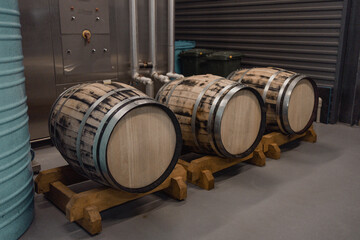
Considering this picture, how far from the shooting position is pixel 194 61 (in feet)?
21.1

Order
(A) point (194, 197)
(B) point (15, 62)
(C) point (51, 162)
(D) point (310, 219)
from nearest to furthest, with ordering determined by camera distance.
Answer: (B) point (15, 62)
(D) point (310, 219)
(A) point (194, 197)
(C) point (51, 162)

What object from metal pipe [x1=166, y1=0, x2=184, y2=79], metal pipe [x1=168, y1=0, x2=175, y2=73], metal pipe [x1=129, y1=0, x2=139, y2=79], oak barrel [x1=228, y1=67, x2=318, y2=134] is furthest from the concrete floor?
metal pipe [x1=168, y1=0, x2=175, y2=73]

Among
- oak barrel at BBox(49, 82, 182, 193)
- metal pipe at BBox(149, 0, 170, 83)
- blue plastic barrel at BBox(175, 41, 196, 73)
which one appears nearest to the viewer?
oak barrel at BBox(49, 82, 182, 193)

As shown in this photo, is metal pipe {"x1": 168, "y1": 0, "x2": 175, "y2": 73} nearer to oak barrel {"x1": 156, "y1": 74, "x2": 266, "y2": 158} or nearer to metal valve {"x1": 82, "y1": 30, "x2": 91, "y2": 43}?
metal valve {"x1": 82, "y1": 30, "x2": 91, "y2": 43}

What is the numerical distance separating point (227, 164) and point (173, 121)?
96 centimetres

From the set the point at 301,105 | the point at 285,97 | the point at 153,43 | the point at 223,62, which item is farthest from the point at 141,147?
the point at 223,62

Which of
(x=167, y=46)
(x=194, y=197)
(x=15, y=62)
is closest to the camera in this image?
(x=15, y=62)

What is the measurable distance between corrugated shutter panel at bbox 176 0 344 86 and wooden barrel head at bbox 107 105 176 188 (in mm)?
3742

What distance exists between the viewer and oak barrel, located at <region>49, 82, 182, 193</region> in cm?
249

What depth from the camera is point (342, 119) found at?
18.4 ft

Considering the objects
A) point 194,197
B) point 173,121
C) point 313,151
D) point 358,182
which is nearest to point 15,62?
point 173,121

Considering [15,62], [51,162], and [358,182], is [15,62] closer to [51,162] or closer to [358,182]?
[51,162]

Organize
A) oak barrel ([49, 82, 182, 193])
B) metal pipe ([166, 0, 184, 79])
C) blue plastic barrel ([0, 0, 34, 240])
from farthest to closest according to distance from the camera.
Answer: metal pipe ([166, 0, 184, 79]), oak barrel ([49, 82, 182, 193]), blue plastic barrel ([0, 0, 34, 240])

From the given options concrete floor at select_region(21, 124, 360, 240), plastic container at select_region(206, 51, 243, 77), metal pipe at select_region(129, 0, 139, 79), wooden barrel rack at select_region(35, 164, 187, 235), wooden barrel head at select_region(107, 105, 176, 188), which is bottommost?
concrete floor at select_region(21, 124, 360, 240)
